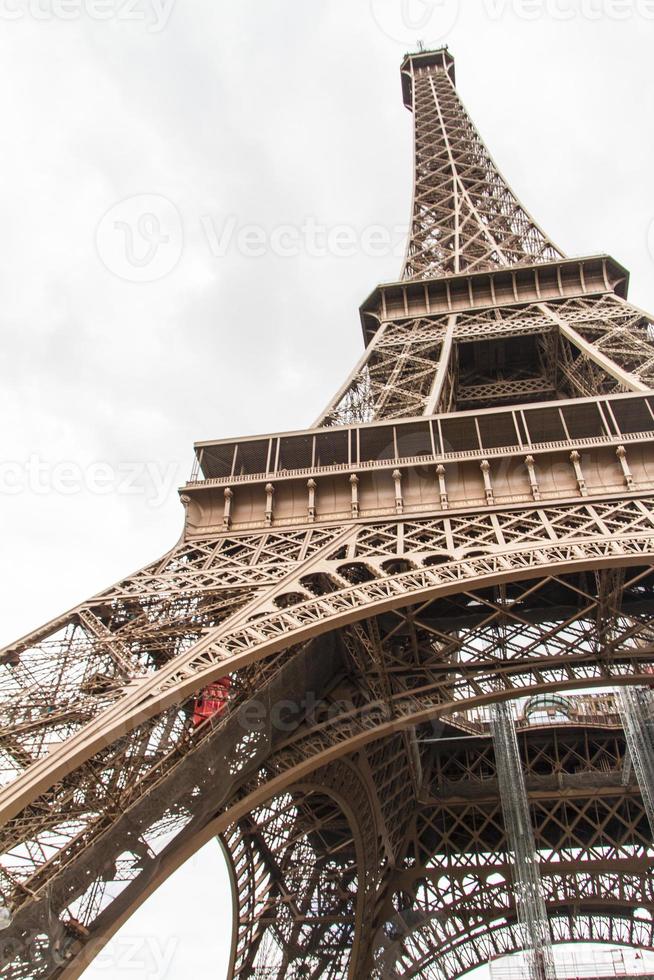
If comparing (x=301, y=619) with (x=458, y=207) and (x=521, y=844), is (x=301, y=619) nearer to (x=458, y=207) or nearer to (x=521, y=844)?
(x=521, y=844)

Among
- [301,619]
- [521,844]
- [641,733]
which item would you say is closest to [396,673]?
[301,619]

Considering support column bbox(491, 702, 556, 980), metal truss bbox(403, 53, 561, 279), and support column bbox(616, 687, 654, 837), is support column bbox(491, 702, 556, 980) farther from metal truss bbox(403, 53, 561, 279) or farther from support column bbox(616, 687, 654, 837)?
metal truss bbox(403, 53, 561, 279)

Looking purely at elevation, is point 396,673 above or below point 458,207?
below

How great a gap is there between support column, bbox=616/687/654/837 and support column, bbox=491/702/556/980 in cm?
332

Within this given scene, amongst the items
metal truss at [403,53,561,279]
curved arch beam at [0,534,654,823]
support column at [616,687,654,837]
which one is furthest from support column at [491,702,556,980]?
metal truss at [403,53,561,279]

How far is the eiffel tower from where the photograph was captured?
38.0 ft

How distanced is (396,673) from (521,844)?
8.51m

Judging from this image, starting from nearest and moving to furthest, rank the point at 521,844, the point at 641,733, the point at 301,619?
the point at 301,619, the point at 521,844, the point at 641,733

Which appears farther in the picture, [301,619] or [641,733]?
[641,733]

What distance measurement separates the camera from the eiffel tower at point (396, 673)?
1157cm

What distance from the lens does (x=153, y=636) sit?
12.8 metres

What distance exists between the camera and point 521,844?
22.3 m

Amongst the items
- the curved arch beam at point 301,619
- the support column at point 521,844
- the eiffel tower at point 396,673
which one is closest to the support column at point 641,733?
the eiffel tower at point 396,673

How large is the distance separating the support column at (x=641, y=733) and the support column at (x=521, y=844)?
3321 mm
